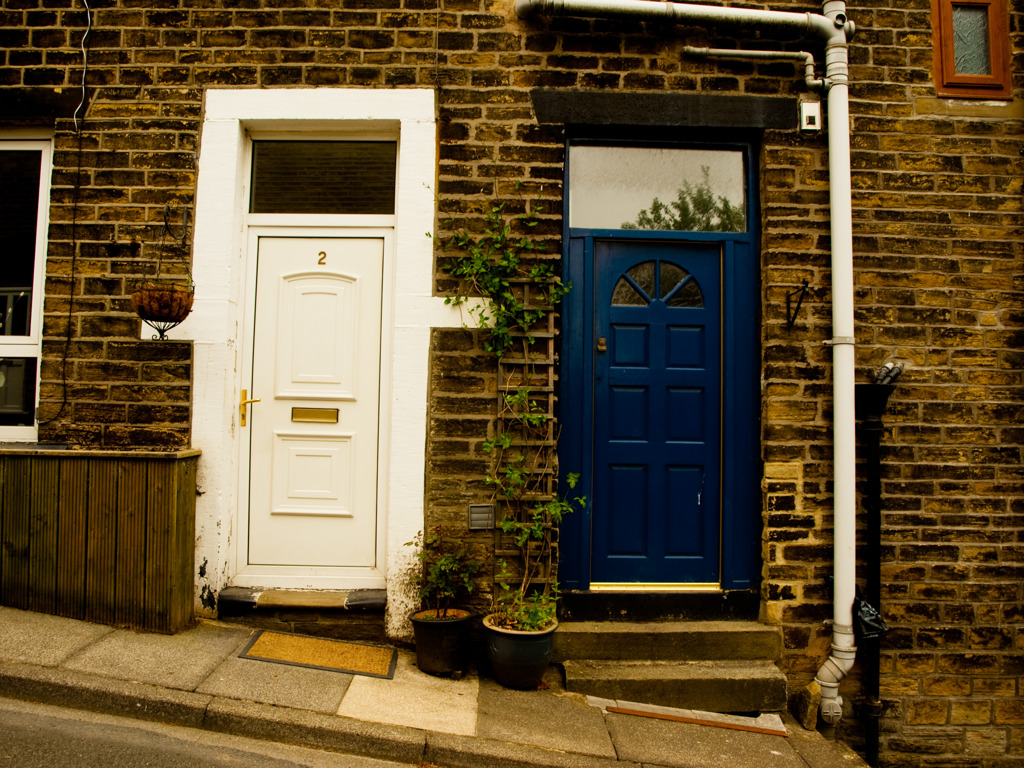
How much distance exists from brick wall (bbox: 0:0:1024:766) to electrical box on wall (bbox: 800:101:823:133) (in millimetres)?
90

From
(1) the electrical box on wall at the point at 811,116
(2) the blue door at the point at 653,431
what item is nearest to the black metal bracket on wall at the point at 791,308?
(2) the blue door at the point at 653,431

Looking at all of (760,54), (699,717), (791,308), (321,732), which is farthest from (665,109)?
(321,732)

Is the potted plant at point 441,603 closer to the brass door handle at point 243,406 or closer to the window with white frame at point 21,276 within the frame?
the brass door handle at point 243,406

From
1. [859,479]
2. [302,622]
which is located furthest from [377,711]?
[859,479]

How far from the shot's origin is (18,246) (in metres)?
4.05

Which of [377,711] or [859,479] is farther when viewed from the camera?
[859,479]

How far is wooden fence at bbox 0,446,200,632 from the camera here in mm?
3463

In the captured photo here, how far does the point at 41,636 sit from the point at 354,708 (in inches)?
63.6

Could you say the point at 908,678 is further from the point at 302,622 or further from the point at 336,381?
the point at 336,381

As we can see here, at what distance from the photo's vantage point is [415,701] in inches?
126

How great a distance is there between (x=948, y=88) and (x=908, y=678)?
347 cm

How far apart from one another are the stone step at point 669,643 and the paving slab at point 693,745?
0.39 metres

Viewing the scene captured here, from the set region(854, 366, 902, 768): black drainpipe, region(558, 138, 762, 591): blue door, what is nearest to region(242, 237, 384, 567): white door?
region(558, 138, 762, 591): blue door

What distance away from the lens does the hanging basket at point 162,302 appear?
137 inches
